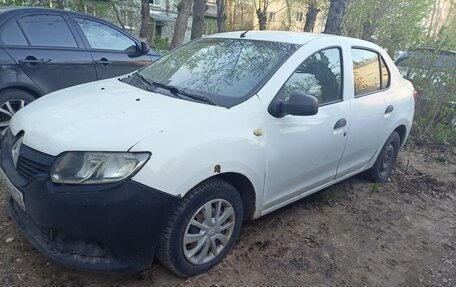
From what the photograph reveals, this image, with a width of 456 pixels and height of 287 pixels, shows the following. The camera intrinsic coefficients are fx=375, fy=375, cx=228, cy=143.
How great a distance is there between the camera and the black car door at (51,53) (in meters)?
4.35

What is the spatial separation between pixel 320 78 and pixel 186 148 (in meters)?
1.62

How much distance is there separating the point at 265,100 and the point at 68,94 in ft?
5.16

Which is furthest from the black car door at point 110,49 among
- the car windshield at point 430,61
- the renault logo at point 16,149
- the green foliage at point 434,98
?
the green foliage at point 434,98

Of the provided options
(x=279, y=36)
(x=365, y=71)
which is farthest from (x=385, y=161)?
(x=279, y=36)

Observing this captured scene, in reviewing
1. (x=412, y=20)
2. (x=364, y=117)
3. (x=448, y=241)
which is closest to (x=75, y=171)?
(x=364, y=117)

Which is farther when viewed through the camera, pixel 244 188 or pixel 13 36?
pixel 13 36

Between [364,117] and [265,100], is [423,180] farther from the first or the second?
[265,100]

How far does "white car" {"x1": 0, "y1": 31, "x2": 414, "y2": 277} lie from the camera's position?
215 cm

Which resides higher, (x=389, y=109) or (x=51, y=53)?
(x=51, y=53)

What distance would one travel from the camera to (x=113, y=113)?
2504mm

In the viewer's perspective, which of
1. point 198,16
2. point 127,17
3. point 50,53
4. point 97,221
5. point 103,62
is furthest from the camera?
point 127,17

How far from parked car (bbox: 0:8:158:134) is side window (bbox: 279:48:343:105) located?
120 inches

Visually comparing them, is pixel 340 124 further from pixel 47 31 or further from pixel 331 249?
pixel 47 31

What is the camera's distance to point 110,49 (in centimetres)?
528
